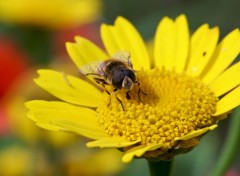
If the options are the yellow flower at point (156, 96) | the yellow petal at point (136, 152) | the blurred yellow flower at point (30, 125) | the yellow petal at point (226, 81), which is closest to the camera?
the yellow petal at point (136, 152)

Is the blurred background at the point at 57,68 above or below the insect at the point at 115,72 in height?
above

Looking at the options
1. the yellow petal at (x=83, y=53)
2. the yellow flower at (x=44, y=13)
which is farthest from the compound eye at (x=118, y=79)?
the yellow flower at (x=44, y=13)

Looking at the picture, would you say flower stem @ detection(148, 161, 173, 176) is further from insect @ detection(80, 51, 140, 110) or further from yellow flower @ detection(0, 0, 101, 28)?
yellow flower @ detection(0, 0, 101, 28)

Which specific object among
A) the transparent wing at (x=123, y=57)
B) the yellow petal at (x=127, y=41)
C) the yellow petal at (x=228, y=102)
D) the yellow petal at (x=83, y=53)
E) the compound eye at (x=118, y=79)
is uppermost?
the yellow petal at (x=127, y=41)

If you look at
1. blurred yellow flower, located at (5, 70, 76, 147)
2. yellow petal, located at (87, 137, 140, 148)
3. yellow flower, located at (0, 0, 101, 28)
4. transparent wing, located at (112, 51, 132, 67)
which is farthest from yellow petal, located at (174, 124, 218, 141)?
yellow flower, located at (0, 0, 101, 28)

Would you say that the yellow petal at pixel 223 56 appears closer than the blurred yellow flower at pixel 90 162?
Yes

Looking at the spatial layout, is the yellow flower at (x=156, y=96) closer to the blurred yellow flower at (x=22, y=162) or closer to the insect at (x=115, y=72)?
the insect at (x=115, y=72)

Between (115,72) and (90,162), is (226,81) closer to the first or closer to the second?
(115,72)
